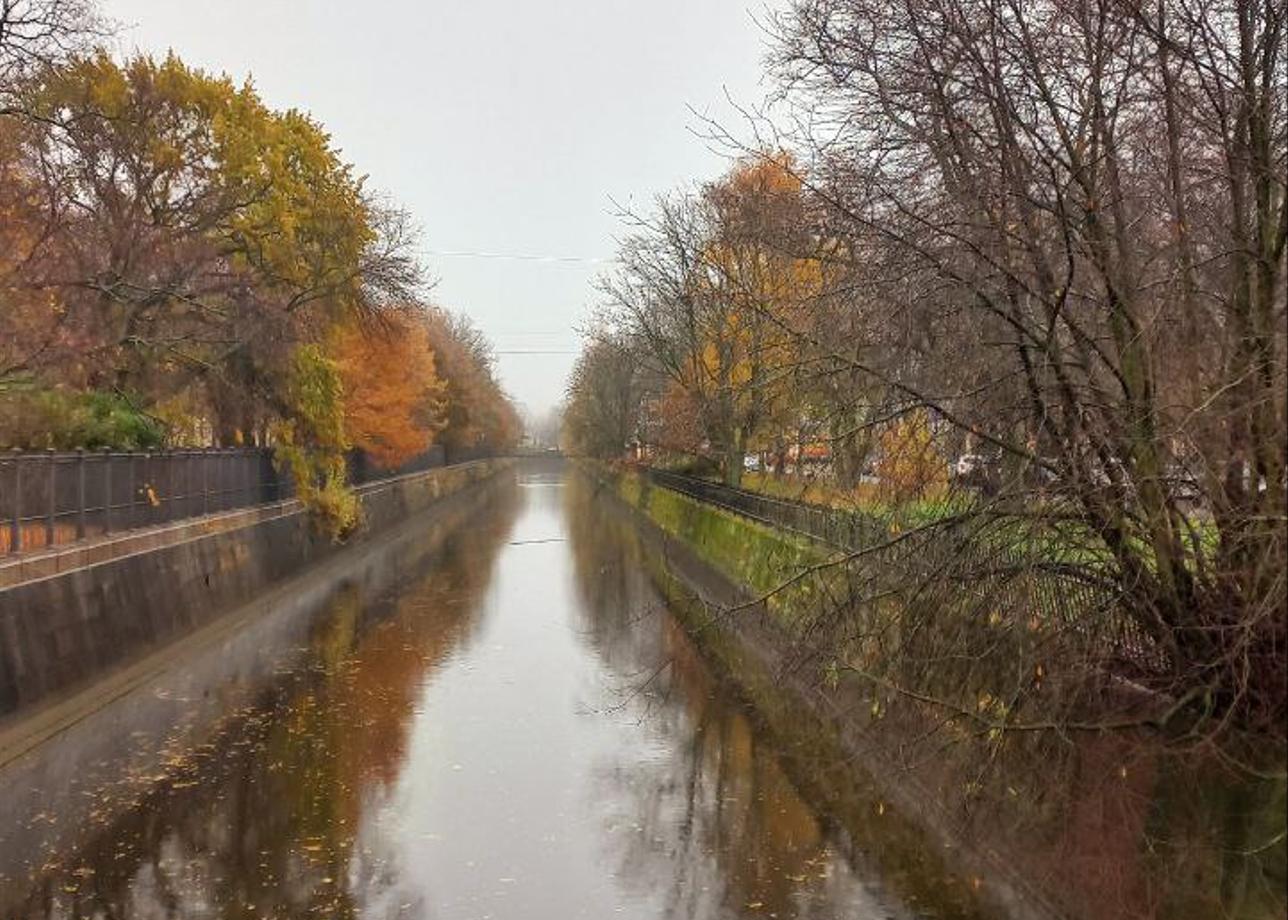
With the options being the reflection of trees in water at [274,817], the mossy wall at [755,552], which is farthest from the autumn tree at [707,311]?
the reflection of trees in water at [274,817]

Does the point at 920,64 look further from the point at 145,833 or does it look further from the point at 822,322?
the point at 145,833

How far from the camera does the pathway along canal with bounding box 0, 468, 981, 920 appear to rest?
337 inches

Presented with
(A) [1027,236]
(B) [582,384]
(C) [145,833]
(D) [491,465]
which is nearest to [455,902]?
(C) [145,833]

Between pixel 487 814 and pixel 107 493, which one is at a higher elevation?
pixel 107 493

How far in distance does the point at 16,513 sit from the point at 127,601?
291 centimetres

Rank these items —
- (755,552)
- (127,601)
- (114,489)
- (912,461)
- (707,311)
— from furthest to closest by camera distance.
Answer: (707,311), (755,552), (114,489), (127,601), (912,461)

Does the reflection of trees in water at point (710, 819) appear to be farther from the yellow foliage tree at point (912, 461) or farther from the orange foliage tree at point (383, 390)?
the orange foliage tree at point (383, 390)

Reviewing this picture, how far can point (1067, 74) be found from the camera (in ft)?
25.8

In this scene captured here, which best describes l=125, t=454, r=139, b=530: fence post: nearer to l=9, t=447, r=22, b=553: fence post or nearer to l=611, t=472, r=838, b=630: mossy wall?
l=9, t=447, r=22, b=553: fence post

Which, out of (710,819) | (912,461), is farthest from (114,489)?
(912,461)

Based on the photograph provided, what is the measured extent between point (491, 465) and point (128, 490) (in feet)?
318

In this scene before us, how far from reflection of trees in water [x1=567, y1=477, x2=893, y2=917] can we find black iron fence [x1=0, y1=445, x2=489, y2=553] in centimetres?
772

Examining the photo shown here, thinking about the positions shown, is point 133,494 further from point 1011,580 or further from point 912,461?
point 1011,580

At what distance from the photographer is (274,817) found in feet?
34.3
